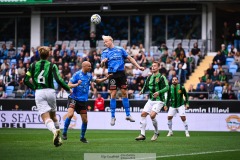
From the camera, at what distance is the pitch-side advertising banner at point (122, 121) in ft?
109

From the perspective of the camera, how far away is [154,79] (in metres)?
23.1

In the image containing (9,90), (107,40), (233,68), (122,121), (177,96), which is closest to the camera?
(107,40)

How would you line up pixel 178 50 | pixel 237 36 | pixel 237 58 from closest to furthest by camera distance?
pixel 237 58, pixel 178 50, pixel 237 36

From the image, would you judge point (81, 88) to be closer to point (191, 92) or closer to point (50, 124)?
point (50, 124)

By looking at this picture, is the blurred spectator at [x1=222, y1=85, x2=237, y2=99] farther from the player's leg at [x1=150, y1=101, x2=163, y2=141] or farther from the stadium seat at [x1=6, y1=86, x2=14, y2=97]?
the player's leg at [x1=150, y1=101, x2=163, y2=141]

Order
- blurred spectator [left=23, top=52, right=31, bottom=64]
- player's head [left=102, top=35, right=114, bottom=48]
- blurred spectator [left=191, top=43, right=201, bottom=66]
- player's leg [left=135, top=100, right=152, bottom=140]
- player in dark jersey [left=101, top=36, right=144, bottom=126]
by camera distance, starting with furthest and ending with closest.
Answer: blurred spectator [left=23, top=52, right=31, bottom=64] → blurred spectator [left=191, top=43, right=201, bottom=66] → player's leg [left=135, top=100, right=152, bottom=140] → player in dark jersey [left=101, top=36, right=144, bottom=126] → player's head [left=102, top=35, right=114, bottom=48]

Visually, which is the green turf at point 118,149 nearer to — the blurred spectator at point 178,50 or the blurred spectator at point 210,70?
the blurred spectator at point 210,70

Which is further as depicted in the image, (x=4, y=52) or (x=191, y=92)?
(x=4, y=52)

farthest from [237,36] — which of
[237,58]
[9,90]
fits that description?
[9,90]

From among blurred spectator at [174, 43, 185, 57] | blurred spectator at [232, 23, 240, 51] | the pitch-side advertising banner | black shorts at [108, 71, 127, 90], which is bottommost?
the pitch-side advertising banner

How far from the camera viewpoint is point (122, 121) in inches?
1359

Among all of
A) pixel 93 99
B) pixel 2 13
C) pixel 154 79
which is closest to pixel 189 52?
pixel 93 99

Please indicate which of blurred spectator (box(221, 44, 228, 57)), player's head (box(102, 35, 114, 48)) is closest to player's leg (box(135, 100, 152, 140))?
player's head (box(102, 35, 114, 48))

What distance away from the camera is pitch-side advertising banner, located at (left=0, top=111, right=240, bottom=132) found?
109ft
